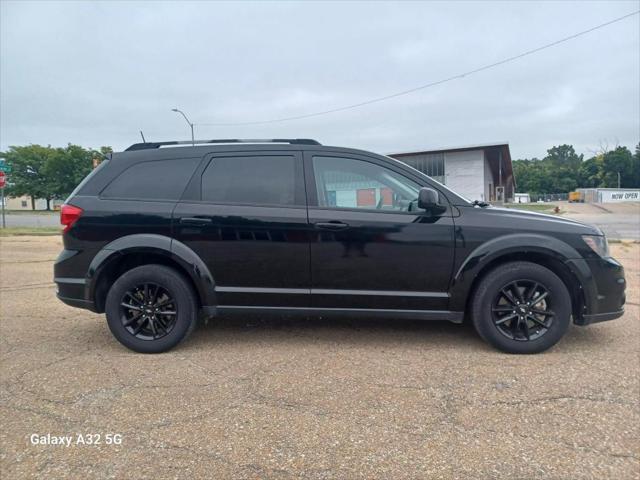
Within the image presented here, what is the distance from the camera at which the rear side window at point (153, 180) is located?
386 cm

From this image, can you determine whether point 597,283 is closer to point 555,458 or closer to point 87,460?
point 555,458

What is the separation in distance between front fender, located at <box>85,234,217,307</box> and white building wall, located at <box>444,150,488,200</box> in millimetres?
44529

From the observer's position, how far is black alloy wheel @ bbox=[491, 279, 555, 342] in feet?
11.9

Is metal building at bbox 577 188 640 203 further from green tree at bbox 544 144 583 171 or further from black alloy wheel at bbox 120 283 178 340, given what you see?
green tree at bbox 544 144 583 171

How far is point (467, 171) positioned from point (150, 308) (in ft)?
153

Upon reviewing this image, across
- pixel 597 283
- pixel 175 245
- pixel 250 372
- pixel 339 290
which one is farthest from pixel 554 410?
pixel 175 245

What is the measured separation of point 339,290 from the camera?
373 centimetres

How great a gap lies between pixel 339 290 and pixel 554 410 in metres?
1.76

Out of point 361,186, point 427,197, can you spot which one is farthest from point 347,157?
point 427,197

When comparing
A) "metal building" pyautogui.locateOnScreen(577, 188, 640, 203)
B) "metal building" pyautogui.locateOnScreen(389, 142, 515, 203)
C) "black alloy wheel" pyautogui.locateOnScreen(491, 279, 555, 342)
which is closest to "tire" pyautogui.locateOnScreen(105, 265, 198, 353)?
"black alloy wheel" pyautogui.locateOnScreen(491, 279, 555, 342)

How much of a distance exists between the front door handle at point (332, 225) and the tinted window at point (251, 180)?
1.00 ft

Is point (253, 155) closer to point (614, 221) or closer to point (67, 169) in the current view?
point (614, 221)

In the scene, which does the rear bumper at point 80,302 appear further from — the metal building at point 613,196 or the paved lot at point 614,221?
the metal building at point 613,196

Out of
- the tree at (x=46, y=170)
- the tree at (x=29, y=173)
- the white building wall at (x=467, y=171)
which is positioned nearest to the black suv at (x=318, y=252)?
the white building wall at (x=467, y=171)
